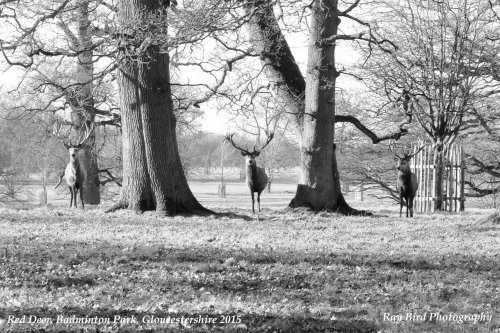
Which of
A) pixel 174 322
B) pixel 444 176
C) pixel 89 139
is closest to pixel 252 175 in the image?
pixel 444 176

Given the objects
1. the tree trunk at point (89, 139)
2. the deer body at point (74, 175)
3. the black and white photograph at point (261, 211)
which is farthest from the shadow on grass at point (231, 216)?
the tree trunk at point (89, 139)

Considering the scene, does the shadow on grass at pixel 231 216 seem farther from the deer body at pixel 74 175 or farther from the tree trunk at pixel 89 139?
the tree trunk at pixel 89 139

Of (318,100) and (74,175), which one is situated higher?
(318,100)

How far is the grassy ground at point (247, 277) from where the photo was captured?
6.73 meters

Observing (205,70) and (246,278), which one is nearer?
(246,278)

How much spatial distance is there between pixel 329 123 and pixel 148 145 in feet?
16.8

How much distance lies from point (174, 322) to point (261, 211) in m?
13.0

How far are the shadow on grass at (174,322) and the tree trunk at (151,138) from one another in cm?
1011

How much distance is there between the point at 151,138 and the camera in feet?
55.8

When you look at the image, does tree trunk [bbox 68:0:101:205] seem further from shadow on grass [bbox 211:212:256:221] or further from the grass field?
the grass field

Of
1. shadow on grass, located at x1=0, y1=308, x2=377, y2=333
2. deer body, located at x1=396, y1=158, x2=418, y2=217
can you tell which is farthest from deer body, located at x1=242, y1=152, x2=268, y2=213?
shadow on grass, located at x1=0, y1=308, x2=377, y2=333

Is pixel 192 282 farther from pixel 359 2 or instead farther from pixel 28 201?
pixel 28 201

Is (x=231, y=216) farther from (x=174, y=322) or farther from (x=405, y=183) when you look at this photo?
(x=174, y=322)

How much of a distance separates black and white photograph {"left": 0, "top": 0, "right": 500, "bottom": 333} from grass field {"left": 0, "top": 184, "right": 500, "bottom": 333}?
0.04m
